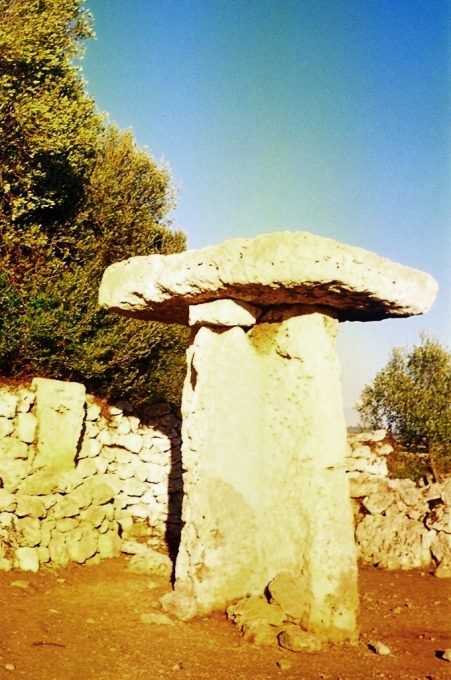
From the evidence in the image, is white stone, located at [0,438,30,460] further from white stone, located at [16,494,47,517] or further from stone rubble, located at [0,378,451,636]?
white stone, located at [16,494,47,517]

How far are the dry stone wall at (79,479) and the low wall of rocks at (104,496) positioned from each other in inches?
0.6

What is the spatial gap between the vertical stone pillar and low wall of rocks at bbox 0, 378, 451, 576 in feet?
6.17

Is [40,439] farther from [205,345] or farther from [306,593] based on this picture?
[306,593]

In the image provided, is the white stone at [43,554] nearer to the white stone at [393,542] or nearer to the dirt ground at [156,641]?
the dirt ground at [156,641]

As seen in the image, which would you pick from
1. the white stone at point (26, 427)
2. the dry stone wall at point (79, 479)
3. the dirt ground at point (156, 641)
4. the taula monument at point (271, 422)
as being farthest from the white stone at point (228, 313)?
the white stone at point (26, 427)

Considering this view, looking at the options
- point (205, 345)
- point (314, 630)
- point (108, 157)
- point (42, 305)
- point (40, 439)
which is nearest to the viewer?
point (314, 630)

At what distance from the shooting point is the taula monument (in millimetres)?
4949

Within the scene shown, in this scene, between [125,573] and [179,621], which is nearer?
A: [179,621]

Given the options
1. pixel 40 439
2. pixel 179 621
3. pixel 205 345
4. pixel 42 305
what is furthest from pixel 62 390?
pixel 179 621

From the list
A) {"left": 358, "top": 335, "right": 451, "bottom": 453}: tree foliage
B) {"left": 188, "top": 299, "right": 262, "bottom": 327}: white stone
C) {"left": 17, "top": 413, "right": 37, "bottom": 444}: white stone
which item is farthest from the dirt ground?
{"left": 358, "top": 335, "right": 451, "bottom": 453}: tree foliage

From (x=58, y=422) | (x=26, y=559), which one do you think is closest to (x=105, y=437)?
(x=58, y=422)

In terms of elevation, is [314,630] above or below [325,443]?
below

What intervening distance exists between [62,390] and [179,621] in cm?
410

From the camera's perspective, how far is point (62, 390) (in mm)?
8281
